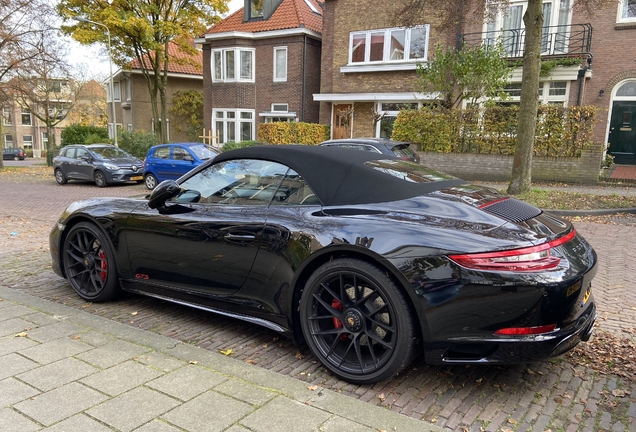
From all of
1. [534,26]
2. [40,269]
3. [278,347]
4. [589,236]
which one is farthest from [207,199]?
[534,26]

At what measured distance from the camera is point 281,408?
99.5 inches

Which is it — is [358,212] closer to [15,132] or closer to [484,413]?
[484,413]

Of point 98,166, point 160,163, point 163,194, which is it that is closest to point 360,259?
point 163,194

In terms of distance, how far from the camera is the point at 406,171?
139 inches

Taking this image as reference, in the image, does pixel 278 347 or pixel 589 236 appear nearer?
pixel 278 347

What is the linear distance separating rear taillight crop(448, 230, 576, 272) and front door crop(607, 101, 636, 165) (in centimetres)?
1846

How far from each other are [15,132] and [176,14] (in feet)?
195

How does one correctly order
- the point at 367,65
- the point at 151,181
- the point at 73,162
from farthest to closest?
1. the point at 367,65
2. the point at 73,162
3. the point at 151,181

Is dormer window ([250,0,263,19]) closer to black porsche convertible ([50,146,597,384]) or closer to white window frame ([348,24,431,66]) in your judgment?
white window frame ([348,24,431,66])

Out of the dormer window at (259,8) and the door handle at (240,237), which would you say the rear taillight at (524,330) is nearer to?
the door handle at (240,237)

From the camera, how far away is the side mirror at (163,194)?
369 cm

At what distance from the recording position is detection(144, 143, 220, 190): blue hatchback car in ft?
48.8

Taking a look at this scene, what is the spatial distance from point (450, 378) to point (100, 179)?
1664cm

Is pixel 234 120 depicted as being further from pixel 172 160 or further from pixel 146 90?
pixel 172 160
